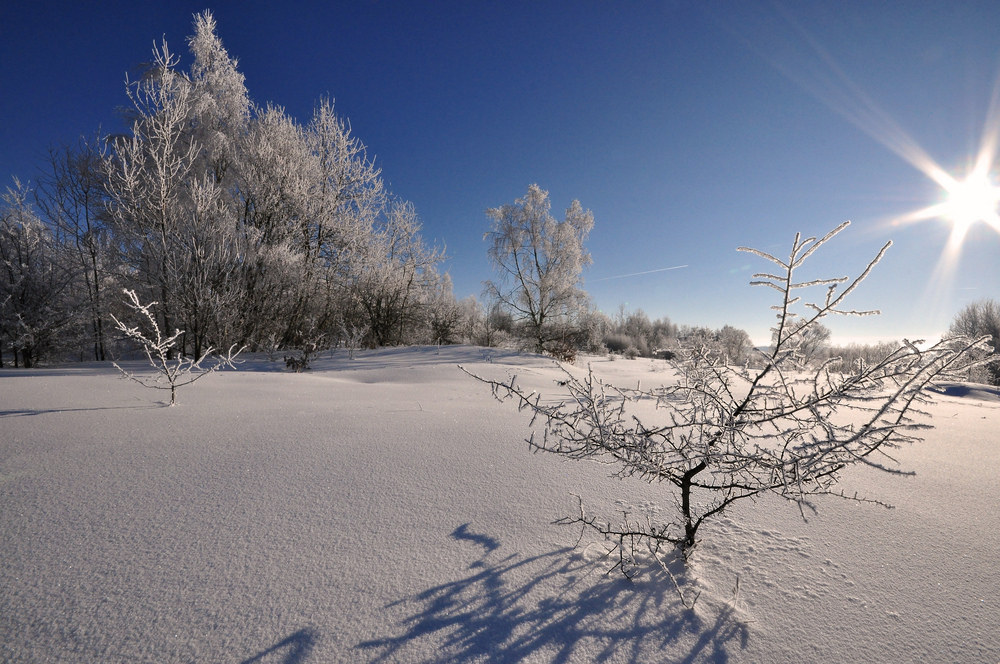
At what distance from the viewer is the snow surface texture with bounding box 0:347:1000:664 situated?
2.81 ft

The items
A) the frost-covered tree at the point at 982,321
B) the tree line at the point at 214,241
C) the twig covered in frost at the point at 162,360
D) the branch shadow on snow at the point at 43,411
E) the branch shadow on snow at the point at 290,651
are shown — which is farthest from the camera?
the frost-covered tree at the point at 982,321

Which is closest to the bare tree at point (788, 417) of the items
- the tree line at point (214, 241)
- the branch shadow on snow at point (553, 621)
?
the branch shadow on snow at point (553, 621)

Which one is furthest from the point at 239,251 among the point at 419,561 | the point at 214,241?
the point at 419,561

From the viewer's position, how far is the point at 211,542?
113 cm

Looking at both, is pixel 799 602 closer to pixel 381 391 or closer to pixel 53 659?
pixel 53 659

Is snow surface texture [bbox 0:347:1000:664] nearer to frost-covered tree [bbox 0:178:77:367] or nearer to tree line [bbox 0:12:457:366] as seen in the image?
tree line [bbox 0:12:457:366]

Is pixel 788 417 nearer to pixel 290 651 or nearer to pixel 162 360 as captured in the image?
pixel 290 651

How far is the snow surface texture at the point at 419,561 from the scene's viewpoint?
858mm

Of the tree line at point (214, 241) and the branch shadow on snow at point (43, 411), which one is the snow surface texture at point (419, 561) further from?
the tree line at point (214, 241)

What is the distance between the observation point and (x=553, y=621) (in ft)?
3.09

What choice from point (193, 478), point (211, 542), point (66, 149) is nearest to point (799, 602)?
point (211, 542)

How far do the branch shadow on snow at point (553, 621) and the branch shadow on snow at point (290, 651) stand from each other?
113 mm

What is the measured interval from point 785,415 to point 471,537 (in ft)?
3.30

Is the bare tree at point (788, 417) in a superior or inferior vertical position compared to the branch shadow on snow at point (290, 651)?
superior
